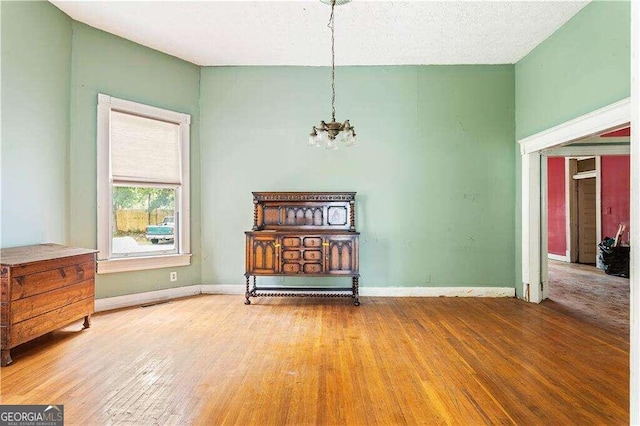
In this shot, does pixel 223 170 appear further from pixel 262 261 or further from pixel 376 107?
pixel 376 107

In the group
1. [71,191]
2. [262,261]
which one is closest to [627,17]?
[262,261]

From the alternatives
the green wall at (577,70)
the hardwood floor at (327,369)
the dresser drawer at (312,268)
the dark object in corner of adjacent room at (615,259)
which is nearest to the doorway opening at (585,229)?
the dark object in corner of adjacent room at (615,259)

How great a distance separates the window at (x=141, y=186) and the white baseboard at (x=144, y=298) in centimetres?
35

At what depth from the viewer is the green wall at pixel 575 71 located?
9.82ft

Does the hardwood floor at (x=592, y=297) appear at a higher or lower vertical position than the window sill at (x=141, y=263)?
lower

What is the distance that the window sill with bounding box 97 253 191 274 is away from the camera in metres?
4.00

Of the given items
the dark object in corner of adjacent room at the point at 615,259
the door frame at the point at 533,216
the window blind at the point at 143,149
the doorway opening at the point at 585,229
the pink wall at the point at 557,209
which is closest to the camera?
the window blind at the point at 143,149

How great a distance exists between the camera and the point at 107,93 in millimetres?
4043

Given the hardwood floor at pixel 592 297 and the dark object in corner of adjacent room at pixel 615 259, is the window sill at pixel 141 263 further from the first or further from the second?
the dark object in corner of adjacent room at pixel 615 259

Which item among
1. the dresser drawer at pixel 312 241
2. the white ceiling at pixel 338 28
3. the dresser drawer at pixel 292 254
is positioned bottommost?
the dresser drawer at pixel 292 254

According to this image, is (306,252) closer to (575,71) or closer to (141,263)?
(141,263)

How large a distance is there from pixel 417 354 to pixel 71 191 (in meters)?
4.08

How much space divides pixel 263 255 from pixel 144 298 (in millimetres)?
1638

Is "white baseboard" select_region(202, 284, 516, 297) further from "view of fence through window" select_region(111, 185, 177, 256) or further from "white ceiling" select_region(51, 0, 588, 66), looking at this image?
"white ceiling" select_region(51, 0, 588, 66)
